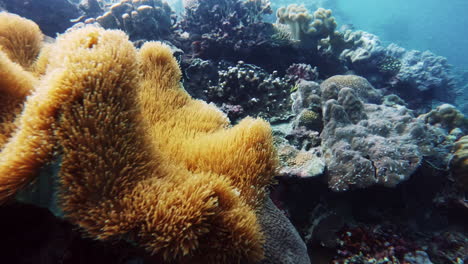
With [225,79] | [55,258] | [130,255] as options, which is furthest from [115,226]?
[225,79]

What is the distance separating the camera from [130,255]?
4.59 ft

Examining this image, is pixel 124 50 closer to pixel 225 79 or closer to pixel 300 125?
pixel 300 125

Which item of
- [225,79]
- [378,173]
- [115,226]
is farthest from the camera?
[225,79]

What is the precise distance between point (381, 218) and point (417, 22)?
7187 cm

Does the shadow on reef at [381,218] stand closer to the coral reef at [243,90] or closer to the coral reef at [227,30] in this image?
the coral reef at [243,90]

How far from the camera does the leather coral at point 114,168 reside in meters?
1.21

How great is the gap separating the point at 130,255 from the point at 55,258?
1.32 feet

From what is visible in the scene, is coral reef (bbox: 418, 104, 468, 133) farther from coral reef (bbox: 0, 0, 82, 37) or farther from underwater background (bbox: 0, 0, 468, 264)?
coral reef (bbox: 0, 0, 82, 37)

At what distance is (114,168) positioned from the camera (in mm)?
1301

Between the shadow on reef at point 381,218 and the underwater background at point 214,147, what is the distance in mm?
23

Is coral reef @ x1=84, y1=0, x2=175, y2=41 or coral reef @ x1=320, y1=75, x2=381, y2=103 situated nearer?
coral reef @ x1=320, y1=75, x2=381, y2=103

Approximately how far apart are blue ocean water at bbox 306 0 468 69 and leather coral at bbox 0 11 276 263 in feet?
99.3

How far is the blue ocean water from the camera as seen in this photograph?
38.9 meters

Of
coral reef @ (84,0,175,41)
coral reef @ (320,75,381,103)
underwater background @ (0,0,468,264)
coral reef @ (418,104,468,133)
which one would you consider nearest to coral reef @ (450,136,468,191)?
underwater background @ (0,0,468,264)
